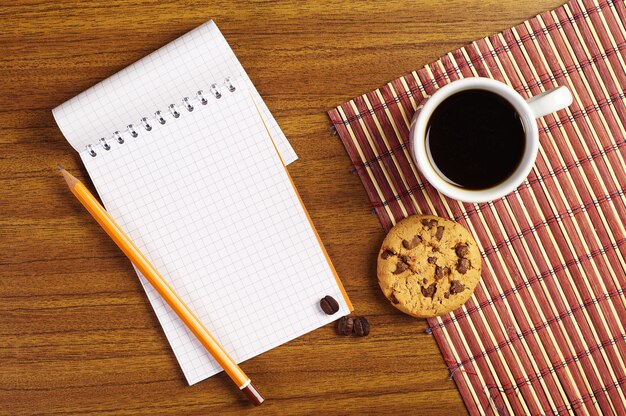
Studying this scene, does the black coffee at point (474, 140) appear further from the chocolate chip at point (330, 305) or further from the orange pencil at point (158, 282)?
the orange pencil at point (158, 282)

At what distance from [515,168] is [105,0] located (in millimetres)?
601

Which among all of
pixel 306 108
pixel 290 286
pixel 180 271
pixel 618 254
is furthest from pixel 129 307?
pixel 618 254

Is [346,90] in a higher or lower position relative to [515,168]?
higher

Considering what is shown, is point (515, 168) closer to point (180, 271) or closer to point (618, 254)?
point (618, 254)

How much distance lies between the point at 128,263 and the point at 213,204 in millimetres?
148

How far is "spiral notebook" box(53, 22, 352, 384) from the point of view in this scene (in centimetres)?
82

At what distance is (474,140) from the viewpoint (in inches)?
30.1

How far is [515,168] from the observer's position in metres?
0.74

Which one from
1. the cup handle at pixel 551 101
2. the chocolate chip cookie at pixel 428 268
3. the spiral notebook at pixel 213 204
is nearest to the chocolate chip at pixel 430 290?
the chocolate chip cookie at pixel 428 268

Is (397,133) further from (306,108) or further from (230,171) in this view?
(230,171)

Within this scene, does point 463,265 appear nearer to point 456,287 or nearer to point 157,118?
point 456,287

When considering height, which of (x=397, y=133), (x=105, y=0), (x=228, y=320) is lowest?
(x=228, y=320)

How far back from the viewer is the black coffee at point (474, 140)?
29.2 inches

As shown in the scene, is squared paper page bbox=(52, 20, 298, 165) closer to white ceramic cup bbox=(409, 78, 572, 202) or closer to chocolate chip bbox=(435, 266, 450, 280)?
white ceramic cup bbox=(409, 78, 572, 202)
